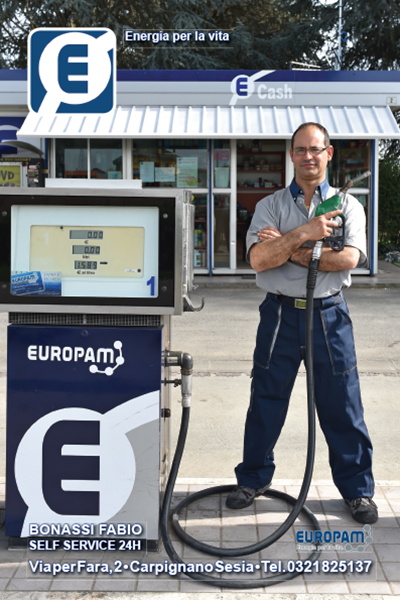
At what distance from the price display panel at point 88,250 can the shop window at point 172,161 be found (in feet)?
39.3

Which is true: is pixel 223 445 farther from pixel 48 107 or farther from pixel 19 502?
pixel 48 107

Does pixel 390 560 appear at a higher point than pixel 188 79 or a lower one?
lower

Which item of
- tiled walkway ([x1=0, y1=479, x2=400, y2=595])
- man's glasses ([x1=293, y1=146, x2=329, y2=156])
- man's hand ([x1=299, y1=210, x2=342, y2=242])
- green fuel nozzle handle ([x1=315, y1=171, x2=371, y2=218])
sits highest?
man's glasses ([x1=293, y1=146, x2=329, y2=156])

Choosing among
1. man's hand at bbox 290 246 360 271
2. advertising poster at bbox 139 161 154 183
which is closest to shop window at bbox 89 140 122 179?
advertising poster at bbox 139 161 154 183

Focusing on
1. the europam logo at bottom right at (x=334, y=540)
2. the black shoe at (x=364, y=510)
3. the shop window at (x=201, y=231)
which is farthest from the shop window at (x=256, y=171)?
the europam logo at bottom right at (x=334, y=540)

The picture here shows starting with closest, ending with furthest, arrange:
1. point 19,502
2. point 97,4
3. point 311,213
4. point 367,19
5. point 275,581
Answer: point 275,581, point 19,502, point 311,213, point 367,19, point 97,4

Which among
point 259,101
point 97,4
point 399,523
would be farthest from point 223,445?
point 97,4

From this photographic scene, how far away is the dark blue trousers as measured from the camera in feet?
11.5

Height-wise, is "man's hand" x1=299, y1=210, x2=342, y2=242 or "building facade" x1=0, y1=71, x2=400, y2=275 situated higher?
"building facade" x1=0, y1=71, x2=400, y2=275

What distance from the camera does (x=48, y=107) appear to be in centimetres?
1453

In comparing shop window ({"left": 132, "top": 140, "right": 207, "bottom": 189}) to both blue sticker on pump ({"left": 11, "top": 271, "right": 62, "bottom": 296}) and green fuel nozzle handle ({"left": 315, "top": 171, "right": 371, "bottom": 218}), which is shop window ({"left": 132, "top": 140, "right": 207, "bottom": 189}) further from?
blue sticker on pump ({"left": 11, "top": 271, "right": 62, "bottom": 296})

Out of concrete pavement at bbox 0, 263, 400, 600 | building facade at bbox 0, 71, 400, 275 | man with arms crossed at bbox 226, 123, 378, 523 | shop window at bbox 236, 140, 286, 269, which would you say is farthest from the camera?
shop window at bbox 236, 140, 286, 269

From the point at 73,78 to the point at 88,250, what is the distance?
26.4 ft

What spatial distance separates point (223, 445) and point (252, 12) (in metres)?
25.9
